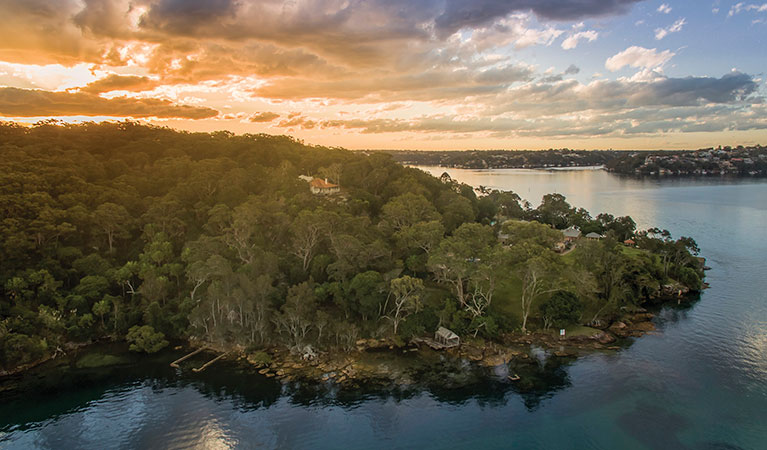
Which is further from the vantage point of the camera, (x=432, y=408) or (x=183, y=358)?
(x=183, y=358)

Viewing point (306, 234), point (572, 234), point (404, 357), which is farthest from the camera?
point (572, 234)

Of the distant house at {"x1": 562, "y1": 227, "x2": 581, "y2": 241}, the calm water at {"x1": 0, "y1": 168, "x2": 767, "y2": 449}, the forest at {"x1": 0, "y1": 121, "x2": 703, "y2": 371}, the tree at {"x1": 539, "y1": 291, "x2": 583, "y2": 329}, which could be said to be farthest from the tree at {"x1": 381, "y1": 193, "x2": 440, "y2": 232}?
the calm water at {"x1": 0, "y1": 168, "x2": 767, "y2": 449}

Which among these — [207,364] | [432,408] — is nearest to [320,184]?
[207,364]

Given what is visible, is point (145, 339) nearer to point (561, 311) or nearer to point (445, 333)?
point (445, 333)

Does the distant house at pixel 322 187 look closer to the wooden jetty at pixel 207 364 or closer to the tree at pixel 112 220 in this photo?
the tree at pixel 112 220

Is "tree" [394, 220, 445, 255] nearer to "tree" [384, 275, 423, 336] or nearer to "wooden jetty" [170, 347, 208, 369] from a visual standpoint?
"tree" [384, 275, 423, 336]

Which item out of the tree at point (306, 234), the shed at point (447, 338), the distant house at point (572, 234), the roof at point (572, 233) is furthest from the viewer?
the roof at point (572, 233)

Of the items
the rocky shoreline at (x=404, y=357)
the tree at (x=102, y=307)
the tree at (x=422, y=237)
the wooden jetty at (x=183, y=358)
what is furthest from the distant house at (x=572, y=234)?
the tree at (x=102, y=307)
